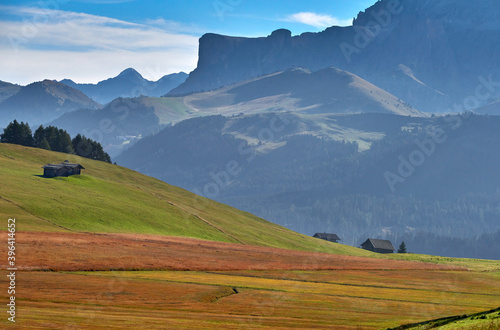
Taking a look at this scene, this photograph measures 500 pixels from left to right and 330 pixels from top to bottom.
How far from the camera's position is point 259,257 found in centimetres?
10731

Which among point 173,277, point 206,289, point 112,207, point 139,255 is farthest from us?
point 112,207

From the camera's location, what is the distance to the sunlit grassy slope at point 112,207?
399 ft

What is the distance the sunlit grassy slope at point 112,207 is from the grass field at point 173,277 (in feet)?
1.90

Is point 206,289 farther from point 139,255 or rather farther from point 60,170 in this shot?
point 60,170

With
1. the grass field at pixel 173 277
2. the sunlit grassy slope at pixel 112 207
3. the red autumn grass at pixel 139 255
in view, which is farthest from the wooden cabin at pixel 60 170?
the red autumn grass at pixel 139 255

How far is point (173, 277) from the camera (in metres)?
72.3

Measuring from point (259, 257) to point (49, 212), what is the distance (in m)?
45.5

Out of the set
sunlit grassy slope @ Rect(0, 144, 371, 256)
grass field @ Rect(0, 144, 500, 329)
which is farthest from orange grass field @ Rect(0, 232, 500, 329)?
sunlit grassy slope @ Rect(0, 144, 371, 256)

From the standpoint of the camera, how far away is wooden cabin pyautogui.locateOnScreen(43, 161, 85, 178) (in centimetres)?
15675

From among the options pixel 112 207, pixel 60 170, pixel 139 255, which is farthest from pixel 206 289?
pixel 60 170

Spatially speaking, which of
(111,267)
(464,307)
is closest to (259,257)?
(111,267)

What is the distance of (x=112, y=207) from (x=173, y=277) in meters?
72.3

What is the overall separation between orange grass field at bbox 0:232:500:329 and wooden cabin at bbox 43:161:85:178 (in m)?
55.9

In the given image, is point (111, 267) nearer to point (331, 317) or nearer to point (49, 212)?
point (331, 317)
